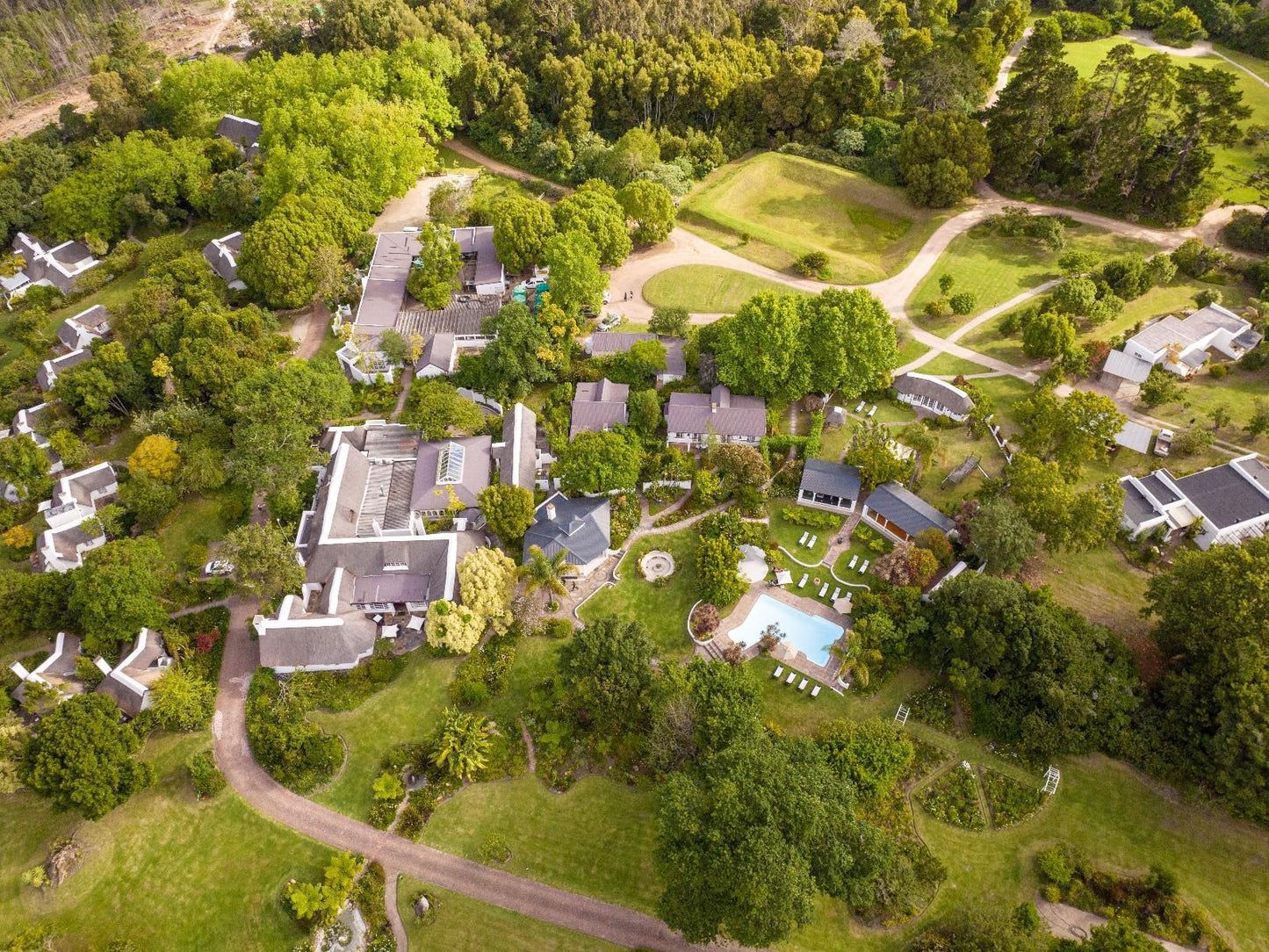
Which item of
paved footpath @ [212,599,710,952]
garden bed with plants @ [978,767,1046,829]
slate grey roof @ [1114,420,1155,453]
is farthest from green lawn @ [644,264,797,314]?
paved footpath @ [212,599,710,952]

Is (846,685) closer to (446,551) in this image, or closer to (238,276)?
(446,551)

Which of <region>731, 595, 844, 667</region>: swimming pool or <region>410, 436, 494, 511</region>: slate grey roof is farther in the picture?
<region>410, 436, 494, 511</region>: slate grey roof

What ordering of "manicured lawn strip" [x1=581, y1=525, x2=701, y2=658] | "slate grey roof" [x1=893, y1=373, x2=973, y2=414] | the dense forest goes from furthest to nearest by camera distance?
the dense forest → "slate grey roof" [x1=893, y1=373, x2=973, y2=414] → "manicured lawn strip" [x1=581, y1=525, x2=701, y2=658]

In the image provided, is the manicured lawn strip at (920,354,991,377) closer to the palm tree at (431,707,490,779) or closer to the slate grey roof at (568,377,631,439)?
the slate grey roof at (568,377,631,439)

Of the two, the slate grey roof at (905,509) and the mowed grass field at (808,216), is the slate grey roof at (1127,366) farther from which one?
the mowed grass field at (808,216)

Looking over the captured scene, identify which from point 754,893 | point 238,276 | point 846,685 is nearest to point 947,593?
point 846,685
